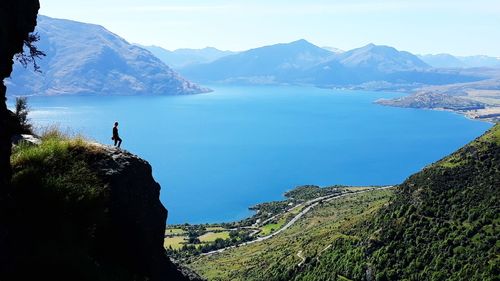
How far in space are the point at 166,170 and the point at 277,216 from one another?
69862mm

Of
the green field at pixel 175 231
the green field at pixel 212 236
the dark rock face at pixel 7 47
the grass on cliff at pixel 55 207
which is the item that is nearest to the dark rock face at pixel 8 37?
the dark rock face at pixel 7 47

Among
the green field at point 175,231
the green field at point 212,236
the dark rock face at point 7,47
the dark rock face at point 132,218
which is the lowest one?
the green field at point 175,231

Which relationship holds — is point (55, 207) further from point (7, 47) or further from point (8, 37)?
point (8, 37)

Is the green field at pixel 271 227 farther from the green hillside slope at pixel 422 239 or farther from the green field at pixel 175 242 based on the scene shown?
the green hillside slope at pixel 422 239

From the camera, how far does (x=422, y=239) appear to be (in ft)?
212

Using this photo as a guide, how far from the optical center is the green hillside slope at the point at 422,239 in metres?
58.8

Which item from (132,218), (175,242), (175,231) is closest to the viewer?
(132,218)

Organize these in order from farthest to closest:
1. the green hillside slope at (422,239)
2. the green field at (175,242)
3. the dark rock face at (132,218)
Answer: the green field at (175,242) < the green hillside slope at (422,239) < the dark rock face at (132,218)

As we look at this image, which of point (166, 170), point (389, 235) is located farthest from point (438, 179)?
point (166, 170)

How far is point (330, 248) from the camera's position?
73.6 metres

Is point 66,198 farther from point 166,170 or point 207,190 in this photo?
point 166,170

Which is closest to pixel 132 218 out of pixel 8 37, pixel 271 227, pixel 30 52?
pixel 8 37

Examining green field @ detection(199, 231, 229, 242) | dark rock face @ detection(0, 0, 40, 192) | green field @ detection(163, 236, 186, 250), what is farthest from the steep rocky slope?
green field @ detection(199, 231, 229, 242)

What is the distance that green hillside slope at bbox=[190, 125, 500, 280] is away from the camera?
58750 mm
